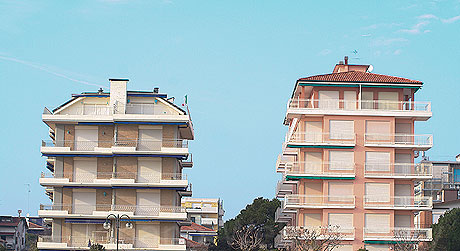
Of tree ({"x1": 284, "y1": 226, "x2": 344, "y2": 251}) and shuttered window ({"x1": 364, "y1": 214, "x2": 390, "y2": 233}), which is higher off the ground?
shuttered window ({"x1": 364, "y1": 214, "x2": 390, "y2": 233})

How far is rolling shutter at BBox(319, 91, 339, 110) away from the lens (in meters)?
62.9

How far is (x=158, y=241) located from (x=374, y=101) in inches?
908

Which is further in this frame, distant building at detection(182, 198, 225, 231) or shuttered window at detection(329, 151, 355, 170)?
distant building at detection(182, 198, 225, 231)

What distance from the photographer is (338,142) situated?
62.1 m

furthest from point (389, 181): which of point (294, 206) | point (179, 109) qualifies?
point (179, 109)

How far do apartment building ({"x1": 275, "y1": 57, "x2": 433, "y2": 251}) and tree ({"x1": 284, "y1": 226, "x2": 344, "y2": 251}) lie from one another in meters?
0.22

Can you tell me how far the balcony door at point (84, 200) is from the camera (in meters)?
64.2

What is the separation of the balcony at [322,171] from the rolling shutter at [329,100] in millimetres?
5079

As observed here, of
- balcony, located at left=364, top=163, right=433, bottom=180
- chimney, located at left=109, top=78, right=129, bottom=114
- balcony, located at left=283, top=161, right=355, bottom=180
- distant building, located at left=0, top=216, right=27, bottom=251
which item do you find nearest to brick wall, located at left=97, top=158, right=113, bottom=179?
chimney, located at left=109, top=78, right=129, bottom=114

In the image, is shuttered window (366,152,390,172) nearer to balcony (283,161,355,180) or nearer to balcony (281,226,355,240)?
balcony (283,161,355,180)

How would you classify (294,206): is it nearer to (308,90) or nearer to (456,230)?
(308,90)

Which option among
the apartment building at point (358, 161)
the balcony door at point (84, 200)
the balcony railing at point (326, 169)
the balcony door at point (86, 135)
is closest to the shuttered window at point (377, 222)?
the apartment building at point (358, 161)

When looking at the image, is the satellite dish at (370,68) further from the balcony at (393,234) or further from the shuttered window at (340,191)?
the balcony at (393,234)

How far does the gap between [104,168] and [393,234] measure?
26572 millimetres
